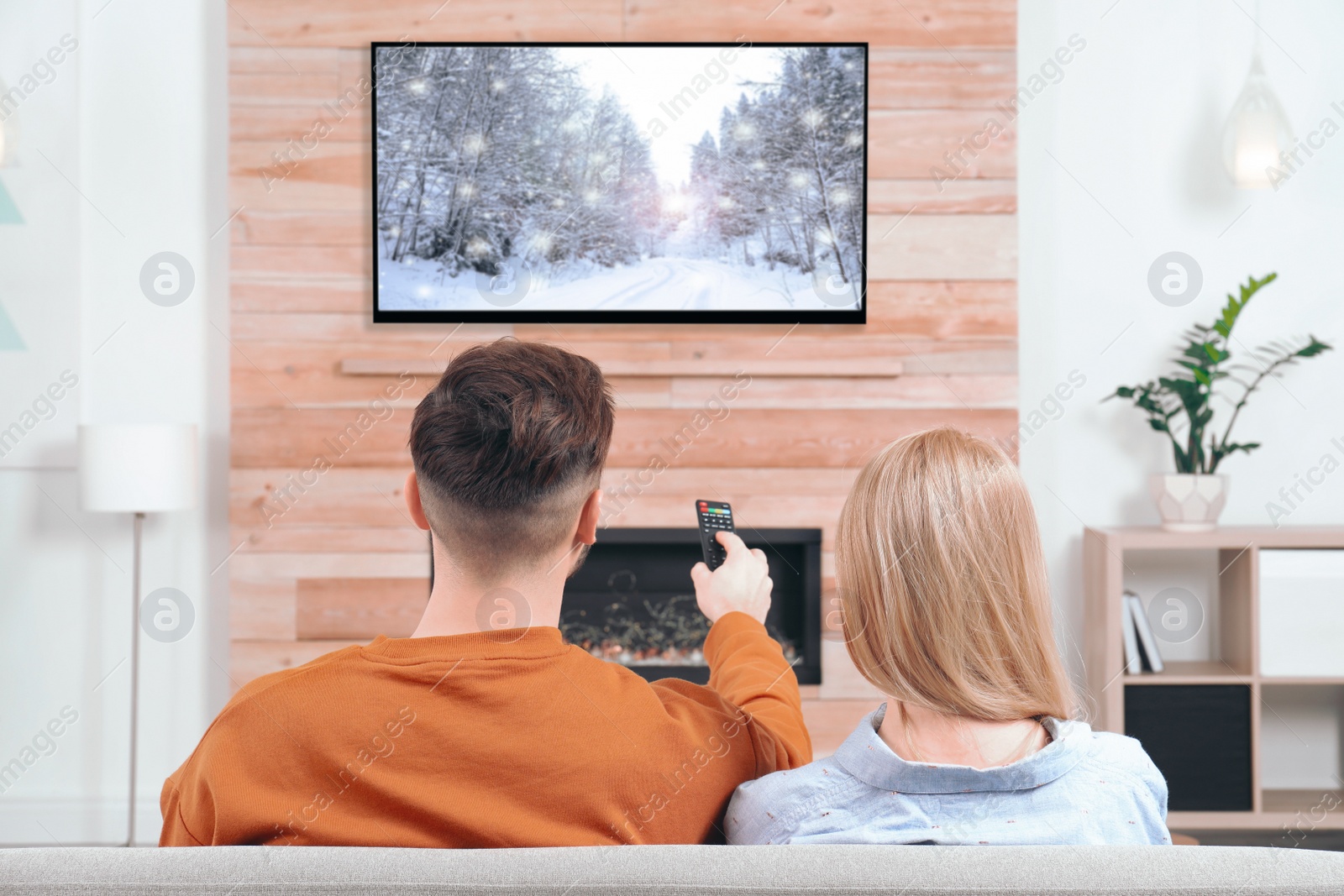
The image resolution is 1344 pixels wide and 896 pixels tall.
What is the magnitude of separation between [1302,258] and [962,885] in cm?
296

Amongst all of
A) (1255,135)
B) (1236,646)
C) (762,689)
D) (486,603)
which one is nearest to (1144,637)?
(1236,646)

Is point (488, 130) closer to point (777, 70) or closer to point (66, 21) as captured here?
point (777, 70)

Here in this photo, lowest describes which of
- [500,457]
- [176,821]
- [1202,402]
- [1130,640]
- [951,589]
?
[1130,640]

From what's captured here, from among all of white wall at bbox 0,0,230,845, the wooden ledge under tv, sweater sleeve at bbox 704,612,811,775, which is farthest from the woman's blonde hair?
white wall at bbox 0,0,230,845

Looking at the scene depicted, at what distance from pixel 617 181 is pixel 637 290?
1.05 feet

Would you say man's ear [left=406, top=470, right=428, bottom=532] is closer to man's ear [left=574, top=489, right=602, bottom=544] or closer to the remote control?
man's ear [left=574, top=489, right=602, bottom=544]

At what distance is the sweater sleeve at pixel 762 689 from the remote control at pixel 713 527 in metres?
0.16

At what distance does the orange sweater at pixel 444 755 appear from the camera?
81 cm

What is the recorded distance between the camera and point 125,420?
9.42 ft

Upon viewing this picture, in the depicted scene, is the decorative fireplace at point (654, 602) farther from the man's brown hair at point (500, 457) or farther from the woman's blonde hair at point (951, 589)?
the woman's blonde hair at point (951, 589)

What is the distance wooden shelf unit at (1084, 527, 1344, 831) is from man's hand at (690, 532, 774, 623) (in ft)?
5.98

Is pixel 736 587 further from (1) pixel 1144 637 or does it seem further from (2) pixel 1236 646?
(2) pixel 1236 646

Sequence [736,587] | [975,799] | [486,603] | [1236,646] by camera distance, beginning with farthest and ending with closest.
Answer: [1236,646] < [736,587] < [486,603] < [975,799]

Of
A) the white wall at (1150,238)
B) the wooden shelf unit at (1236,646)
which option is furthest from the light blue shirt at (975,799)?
the white wall at (1150,238)
